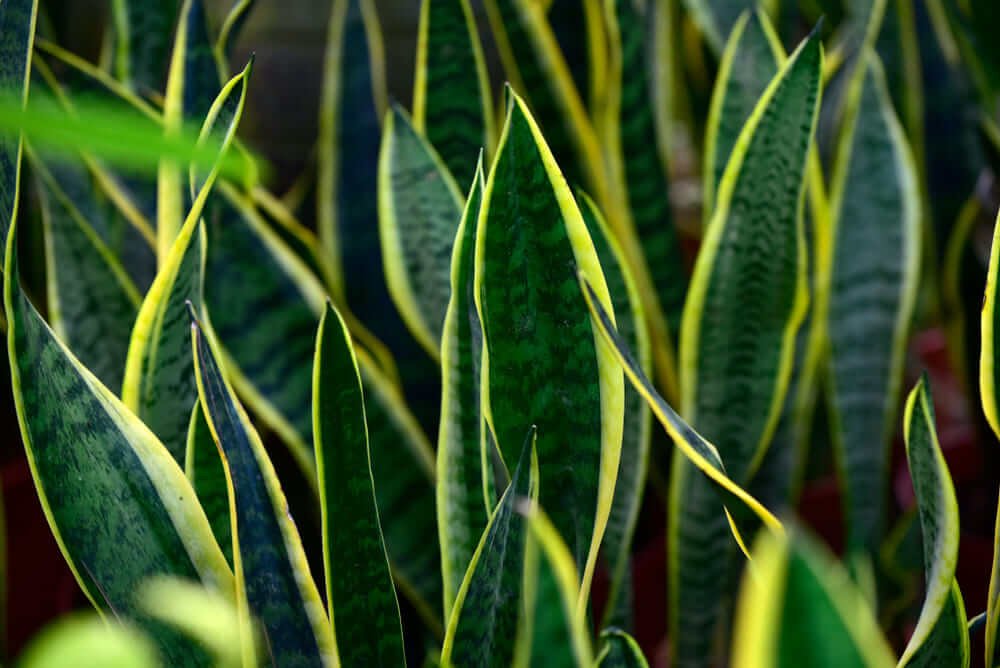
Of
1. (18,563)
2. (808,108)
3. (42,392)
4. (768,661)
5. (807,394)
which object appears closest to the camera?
(768,661)

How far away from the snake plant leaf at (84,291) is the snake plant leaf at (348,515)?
0.74 ft

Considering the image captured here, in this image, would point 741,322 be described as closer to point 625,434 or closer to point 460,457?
point 625,434

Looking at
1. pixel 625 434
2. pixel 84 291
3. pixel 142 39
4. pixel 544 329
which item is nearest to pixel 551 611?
pixel 544 329

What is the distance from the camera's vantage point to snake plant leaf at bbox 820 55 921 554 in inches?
26.6

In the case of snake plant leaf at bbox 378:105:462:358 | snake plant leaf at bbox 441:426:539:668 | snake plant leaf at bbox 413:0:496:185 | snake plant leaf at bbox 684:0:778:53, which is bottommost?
snake plant leaf at bbox 441:426:539:668

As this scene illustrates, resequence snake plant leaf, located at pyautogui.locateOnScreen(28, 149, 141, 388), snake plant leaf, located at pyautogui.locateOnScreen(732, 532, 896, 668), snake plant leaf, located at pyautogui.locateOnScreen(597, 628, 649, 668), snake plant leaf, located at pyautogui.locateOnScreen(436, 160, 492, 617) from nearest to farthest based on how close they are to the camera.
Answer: snake plant leaf, located at pyautogui.locateOnScreen(732, 532, 896, 668) < snake plant leaf, located at pyautogui.locateOnScreen(597, 628, 649, 668) < snake plant leaf, located at pyautogui.locateOnScreen(436, 160, 492, 617) < snake plant leaf, located at pyautogui.locateOnScreen(28, 149, 141, 388)

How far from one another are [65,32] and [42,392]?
21.6 inches

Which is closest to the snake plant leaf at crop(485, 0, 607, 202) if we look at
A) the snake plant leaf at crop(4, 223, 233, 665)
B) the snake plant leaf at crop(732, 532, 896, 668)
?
the snake plant leaf at crop(4, 223, 233, 665)

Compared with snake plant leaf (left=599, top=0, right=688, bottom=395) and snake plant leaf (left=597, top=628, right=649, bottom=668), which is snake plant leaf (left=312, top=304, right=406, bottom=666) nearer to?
snake plant leaf (left=597, top=628, right=649, bottom=668)

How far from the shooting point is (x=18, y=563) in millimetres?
764

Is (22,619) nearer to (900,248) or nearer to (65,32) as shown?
(65,32)

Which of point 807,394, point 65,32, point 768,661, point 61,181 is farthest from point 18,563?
point 768,661

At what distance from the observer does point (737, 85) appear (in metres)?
0.64

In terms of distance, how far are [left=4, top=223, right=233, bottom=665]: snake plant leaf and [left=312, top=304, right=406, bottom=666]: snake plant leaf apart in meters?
0.05
